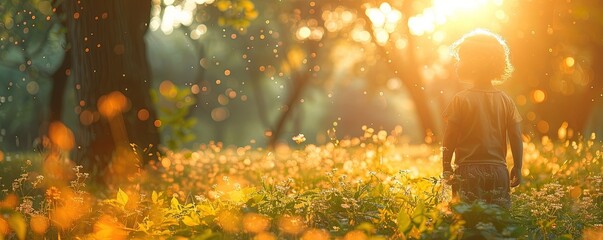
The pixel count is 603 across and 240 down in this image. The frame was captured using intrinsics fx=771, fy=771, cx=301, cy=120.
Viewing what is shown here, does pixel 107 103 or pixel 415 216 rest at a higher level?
pixel 107 103

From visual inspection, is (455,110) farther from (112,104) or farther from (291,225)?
(112,104)

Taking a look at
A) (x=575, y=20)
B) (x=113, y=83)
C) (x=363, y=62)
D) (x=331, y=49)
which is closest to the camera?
(x=113, y=83)

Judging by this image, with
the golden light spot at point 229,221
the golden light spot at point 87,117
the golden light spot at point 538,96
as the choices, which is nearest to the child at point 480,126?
the golden light spot at point 229,221

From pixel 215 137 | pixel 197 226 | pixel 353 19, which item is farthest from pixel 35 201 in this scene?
pixel 215 137

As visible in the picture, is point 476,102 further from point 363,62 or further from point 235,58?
point 235,58

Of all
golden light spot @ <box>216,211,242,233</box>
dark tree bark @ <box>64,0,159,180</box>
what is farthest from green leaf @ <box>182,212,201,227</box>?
dark tree bark @ <box>64,0,159,180</box>

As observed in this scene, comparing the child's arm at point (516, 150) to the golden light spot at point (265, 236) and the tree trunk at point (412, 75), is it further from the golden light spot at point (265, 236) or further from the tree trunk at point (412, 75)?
the tree trunk at point (412, 75)

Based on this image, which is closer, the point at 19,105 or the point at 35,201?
the point at 35,201

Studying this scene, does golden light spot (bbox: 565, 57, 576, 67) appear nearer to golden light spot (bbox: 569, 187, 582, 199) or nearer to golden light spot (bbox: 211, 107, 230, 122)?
golden light spot (bbox: 569, 187, 582, 199)
